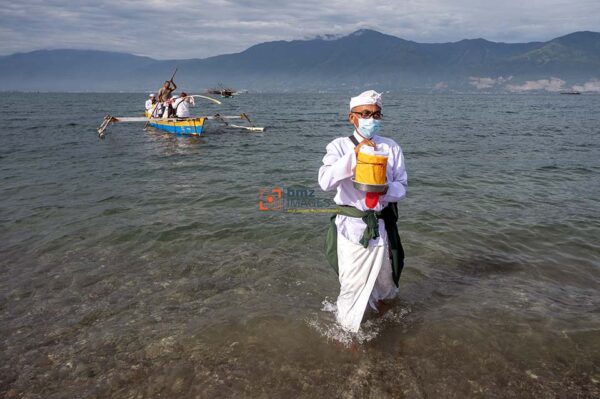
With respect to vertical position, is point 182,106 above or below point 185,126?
above

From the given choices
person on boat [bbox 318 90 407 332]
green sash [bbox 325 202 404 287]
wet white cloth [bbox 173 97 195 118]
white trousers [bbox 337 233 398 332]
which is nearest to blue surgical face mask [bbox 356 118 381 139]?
person on boat [bbox 318 90 407 332]

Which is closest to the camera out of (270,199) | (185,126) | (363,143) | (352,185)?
(363,143)

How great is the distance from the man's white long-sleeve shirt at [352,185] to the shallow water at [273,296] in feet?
4.78

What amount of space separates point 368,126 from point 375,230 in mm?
1062

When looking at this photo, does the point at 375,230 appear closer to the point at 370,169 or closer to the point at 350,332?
the point at 370,169

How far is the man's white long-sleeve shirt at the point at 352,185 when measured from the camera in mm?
3730

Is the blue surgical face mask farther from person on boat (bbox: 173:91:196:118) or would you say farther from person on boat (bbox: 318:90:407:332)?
person on boat (bbox: 173:91:196:118)

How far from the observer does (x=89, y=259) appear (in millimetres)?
6758

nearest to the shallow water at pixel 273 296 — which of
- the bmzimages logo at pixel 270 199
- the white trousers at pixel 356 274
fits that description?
the bmzimages logo at pixel 270 199

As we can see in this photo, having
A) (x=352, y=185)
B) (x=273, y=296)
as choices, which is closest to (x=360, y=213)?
(x=352, y=185)

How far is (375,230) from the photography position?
3.88m

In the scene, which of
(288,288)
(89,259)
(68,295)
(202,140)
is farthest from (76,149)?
(288,288)

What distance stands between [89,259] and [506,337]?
6718mm

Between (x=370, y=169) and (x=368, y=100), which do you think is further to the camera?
(x=368, y=100)
